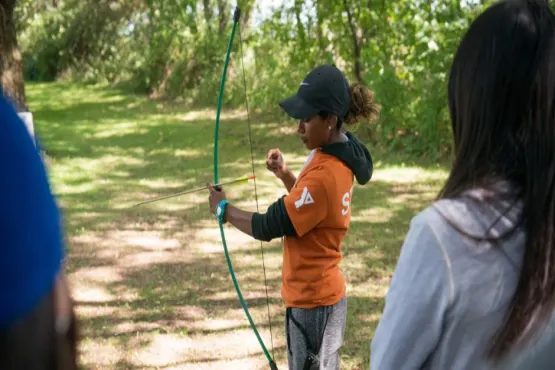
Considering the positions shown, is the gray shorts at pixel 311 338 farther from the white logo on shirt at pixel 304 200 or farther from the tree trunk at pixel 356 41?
the tree trunk at pixel 356 41

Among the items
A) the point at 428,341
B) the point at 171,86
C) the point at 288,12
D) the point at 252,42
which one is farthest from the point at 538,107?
the point at 171,86

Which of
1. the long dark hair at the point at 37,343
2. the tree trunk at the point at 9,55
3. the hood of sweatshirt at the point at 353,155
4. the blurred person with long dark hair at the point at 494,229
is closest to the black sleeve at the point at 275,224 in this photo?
the hood of sweatshirt at the point at 353,155

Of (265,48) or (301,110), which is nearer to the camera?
(301,110)

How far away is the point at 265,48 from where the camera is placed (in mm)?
13367

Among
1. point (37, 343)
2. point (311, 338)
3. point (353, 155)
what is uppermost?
point (37, 343)

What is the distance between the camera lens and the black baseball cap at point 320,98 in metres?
2.37

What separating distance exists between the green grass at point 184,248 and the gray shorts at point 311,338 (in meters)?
1.19

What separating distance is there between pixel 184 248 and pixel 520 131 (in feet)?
15.8

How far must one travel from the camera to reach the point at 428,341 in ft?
3.71

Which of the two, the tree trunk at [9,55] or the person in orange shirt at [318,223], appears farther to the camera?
the tree trunk at [9,55]

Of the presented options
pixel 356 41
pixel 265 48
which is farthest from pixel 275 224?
pixel 265 48

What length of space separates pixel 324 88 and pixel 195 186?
5.59 metres

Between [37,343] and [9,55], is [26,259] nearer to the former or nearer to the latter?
[37,343]

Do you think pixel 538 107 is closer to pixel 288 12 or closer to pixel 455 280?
pixel 455 280
